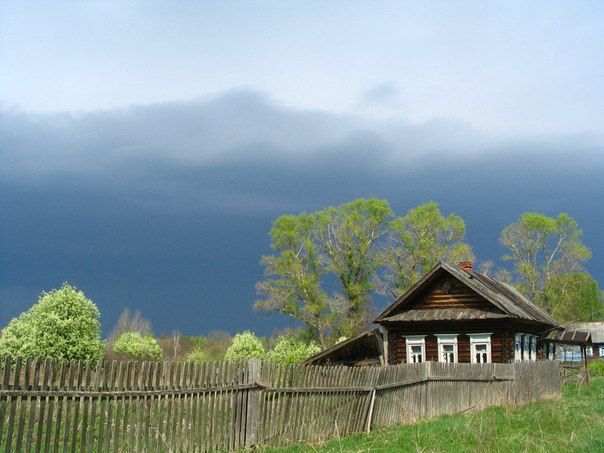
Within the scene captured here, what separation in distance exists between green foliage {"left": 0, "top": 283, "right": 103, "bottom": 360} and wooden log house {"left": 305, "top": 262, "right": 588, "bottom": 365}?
1031 centimetres

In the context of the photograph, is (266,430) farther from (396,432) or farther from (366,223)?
(366,223)

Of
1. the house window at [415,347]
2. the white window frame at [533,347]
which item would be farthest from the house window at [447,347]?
the white window frame at [533,347]

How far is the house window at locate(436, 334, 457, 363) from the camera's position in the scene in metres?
31.9

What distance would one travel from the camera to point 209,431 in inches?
428

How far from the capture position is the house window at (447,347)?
105ft

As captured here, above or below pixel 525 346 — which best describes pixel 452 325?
above

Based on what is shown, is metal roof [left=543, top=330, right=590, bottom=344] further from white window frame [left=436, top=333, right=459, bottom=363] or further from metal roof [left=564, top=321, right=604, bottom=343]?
metal roof [left=564, top=321, right=604, bottom=343]

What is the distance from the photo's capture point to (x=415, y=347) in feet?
107

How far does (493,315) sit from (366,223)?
2970 centimetres

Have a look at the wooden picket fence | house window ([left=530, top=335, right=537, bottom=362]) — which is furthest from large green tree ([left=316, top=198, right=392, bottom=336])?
the wooden picket fence

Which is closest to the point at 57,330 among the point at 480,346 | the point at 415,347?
the point at 415,347

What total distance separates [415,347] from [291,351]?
22272mm

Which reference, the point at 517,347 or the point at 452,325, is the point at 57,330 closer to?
the point at 452,325

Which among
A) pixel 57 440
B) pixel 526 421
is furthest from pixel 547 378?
pixel 57 440
